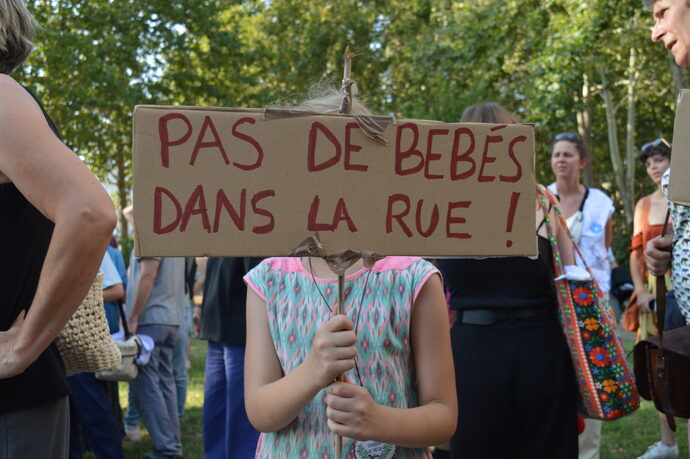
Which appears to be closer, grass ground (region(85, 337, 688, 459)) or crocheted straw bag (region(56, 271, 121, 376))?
crocheted straw bag (region(56, 271, 121, 376))

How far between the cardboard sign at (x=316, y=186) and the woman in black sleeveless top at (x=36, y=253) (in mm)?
128

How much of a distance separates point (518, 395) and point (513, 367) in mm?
117

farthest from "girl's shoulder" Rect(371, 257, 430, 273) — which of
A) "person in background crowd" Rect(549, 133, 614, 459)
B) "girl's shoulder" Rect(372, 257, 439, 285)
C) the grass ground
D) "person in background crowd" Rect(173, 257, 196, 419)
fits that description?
"person in background crowd" Rect(173, 257, 196, 419)

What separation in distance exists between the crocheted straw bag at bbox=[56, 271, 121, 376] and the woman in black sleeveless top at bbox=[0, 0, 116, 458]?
0.45 feet

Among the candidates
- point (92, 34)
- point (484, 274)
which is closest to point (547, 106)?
point (92, 34)

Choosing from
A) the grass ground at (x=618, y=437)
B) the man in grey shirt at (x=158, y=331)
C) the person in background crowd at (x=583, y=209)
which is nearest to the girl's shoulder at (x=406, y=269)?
the person in background crowd at (x=583, y=209)

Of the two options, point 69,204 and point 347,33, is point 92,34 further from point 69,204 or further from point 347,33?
point 69,204

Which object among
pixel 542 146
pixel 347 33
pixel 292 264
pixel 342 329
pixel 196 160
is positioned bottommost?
pixel 342 329

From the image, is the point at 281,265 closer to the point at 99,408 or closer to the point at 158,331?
the point at 99,408

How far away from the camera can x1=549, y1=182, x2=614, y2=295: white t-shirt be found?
5.42 meters

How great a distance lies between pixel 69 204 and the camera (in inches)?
67.5

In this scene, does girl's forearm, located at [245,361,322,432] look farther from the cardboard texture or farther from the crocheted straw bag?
the cardboard texture

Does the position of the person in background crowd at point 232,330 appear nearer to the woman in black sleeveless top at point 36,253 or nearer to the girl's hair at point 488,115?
the girl's hair at point 488,115

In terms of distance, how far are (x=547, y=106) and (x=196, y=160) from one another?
15915 mm
